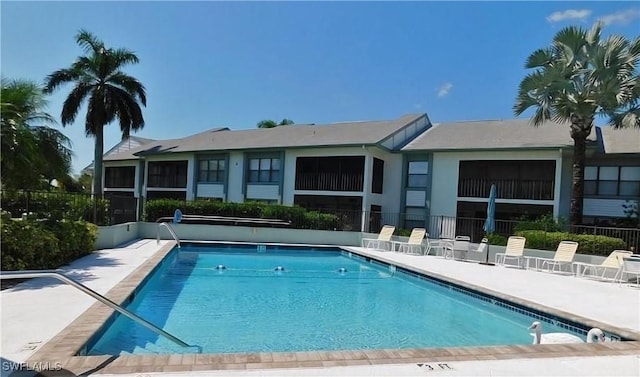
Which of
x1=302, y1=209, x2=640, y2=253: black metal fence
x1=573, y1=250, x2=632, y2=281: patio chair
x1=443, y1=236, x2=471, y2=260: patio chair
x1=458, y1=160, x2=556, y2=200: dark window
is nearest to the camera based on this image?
x1=573, y1=250, x2=632, y2=281: patio chair

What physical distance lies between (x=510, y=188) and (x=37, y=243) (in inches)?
823

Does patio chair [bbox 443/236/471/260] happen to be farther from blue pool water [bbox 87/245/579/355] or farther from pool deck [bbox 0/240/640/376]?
pool deck [bbox 0/240/640/376]

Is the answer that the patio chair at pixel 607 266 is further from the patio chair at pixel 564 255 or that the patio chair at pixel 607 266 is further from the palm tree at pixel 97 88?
the palm tree at pixel 97 88

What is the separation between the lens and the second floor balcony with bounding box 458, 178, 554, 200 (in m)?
21.6

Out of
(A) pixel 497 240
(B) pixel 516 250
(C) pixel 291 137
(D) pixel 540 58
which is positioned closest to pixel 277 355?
(B) pixel 516 250

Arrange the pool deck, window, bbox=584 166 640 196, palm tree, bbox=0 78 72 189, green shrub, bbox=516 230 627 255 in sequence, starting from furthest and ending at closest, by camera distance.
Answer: window, bbox=584 166 640 196
green shrub, bbox=516 230 627 255
palm tree, bbox=0 78 72 189
the pool deck

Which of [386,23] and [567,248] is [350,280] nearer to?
[567,248]

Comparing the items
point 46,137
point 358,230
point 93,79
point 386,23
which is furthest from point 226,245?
point 93,79

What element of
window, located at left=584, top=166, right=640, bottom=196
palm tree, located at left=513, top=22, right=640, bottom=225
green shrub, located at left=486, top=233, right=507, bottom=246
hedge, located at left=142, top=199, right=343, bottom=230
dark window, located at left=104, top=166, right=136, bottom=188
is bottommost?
green shrub, located at left=486, top=233, right=507, bottom=246

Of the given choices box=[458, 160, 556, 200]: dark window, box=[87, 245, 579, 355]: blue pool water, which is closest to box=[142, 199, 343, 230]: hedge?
box=[87, 245, 579, 355]: blue pool water

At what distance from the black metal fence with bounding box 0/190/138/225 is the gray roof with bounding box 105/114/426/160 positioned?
10.3 metres

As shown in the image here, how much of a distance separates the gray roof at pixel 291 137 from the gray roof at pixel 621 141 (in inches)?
Result: 411

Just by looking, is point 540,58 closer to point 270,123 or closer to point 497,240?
point 497,240

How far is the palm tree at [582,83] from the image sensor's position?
53.8 feet
